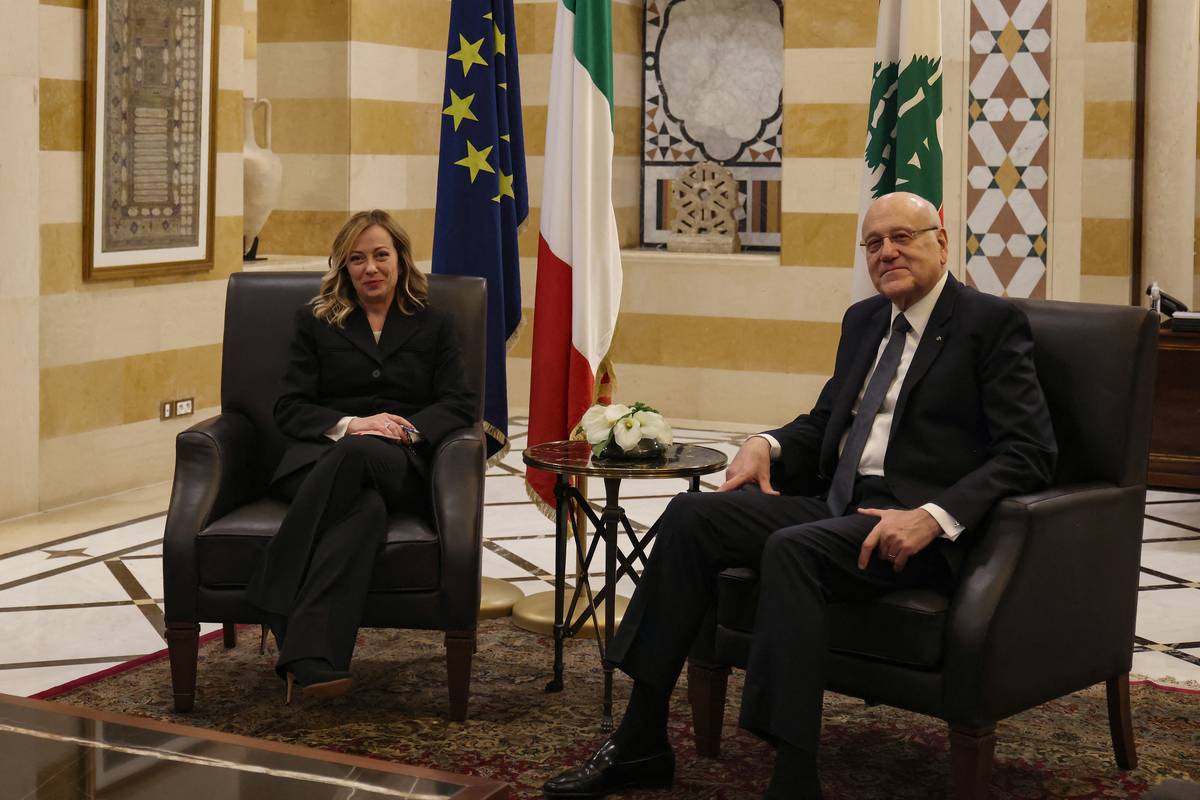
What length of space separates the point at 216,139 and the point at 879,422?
15.0ft

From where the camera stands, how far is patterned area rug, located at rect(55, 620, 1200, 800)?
363 centimetres

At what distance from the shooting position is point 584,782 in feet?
11.4

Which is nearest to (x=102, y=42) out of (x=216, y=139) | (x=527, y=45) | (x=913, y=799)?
(x=216, y=139)

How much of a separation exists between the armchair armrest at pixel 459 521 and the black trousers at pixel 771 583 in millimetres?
512

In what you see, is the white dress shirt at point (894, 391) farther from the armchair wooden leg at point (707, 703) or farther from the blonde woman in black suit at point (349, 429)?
the blonde woman in black suit at point (349, 429)

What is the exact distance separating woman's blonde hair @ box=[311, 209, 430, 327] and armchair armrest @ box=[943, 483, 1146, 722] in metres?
1.92

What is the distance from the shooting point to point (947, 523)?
3.36 metres

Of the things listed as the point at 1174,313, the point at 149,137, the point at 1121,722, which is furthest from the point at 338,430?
the point at 1174,313

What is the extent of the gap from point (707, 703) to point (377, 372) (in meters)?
1.42

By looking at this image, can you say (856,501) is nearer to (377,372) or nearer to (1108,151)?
(377,372)

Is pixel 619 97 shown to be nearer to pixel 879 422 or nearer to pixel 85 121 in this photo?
pixel 85 121

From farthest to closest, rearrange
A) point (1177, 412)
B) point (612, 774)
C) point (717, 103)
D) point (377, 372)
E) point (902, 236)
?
1. point (717, 103)
2. point (1177, 412)
3. point (377, 372)
4. point (902, 236)
5. point (612, 774)

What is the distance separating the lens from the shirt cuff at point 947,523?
3.36 metres

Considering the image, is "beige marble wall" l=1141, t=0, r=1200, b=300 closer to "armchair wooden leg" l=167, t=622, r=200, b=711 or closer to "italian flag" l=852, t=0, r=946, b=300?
"italian flag" l=852, t=0, r=946, b=300
